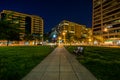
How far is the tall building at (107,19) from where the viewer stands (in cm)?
11388

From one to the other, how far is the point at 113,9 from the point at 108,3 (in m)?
7.48

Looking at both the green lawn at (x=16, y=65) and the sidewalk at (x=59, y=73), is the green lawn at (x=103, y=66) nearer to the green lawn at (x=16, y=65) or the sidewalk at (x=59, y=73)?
the sidewalk at (x=59, y=73)

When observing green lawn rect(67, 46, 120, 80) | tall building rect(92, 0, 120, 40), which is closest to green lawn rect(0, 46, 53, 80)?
green lawn rect(67, 46, 120, 80)

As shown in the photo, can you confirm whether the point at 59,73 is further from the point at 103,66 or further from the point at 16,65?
the point at 16,65

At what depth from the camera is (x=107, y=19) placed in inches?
4902

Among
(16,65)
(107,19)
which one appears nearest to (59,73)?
(16,65)

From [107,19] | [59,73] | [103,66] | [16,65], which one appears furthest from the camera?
[107,19]

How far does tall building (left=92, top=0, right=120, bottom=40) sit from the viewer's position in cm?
11388

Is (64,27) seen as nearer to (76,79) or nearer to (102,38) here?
(102,38)

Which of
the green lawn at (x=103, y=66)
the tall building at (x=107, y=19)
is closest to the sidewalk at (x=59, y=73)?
the green lawn at (x=103, y=66)

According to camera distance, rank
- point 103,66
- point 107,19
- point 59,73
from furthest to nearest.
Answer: point 107,19 → point 103,66 → point 59,73

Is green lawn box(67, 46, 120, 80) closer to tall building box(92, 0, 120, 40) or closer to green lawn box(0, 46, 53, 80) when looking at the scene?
green lawn box(0, 46, 53, 80)

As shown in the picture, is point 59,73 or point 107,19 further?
point 107,19

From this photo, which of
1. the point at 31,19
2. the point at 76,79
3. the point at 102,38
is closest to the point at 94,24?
the point at 102,38
